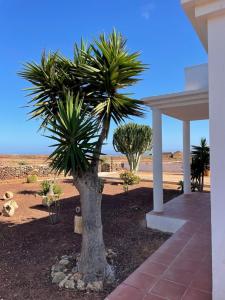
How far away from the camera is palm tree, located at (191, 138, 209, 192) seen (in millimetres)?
11148

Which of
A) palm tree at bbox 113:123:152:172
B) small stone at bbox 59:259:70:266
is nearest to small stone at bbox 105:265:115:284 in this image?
small stone at bbox 59:259:70:266

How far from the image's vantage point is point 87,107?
4.39 meters

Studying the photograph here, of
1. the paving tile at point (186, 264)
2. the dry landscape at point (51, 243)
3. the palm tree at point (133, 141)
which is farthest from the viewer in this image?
the palm tree at point (133, 141)

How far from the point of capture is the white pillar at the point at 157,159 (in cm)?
700

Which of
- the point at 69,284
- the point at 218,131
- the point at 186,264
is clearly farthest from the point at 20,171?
the point at 218,131

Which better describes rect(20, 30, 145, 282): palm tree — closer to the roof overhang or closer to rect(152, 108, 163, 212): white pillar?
the roof overhang

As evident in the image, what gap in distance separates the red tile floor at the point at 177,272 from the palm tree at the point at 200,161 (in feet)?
17.4

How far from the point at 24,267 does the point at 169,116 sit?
6156 millimetres

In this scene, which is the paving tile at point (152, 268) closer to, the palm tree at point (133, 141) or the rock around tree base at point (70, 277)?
the rock around tree base at point (70, 277)

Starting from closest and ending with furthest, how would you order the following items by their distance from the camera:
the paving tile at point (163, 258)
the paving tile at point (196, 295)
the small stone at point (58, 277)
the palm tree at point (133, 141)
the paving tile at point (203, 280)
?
the paving tile at point (196, 295)
the paving tile at point (203, 280)
the small stone at point (58, 277)
the paving tile at point (163, 258)
the palm tree at point (133, 141)

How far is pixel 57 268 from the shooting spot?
4.32 m

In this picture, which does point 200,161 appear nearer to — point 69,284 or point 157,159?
point 157,159

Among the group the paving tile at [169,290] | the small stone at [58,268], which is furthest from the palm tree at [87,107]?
the paving tile at [169,290]

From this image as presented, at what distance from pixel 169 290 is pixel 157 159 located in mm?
3897
